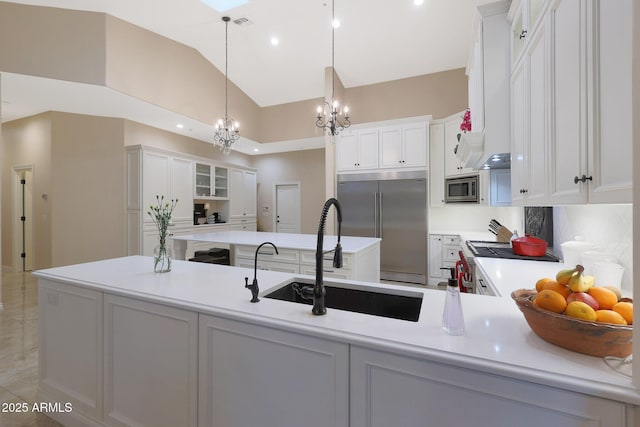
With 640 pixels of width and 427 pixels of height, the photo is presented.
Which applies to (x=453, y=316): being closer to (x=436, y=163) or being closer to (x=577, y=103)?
(x=577, y=103)

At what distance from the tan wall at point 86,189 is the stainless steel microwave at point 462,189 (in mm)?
5592

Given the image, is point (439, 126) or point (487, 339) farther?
point (439, 126)

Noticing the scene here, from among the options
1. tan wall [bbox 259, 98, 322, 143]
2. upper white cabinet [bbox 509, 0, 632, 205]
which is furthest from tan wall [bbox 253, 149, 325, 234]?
upper white cabinet [bbox 509, 0, 632, 205]

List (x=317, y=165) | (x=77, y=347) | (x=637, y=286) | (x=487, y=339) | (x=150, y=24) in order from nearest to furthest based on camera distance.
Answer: (x=637, y=286) < (x=487, y=339) < (x=77, y=347) < (x=150, y=24) < (x=317, y=165)

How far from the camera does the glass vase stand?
166cm

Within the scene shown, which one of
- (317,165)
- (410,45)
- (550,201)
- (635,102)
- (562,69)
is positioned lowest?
(550,201)

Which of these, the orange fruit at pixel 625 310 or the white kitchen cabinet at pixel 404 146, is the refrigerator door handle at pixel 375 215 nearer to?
the white kitchen cabinet at pixel 404 146

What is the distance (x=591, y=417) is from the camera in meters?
0.64

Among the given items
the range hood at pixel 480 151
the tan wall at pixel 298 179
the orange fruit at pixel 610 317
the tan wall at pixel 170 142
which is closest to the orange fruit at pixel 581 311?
the orange fruit at pixel 610 317

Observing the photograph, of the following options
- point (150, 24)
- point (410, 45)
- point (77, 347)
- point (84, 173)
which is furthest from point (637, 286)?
point (84, 173)

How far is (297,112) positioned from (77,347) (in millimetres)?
5454

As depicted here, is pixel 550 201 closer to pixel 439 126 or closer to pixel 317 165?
pixel 439 126

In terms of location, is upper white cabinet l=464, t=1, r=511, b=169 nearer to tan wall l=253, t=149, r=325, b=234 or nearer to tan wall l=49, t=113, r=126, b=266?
tan wall l=253, t=149, r=325, b=234

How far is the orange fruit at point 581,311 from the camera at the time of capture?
719mm
